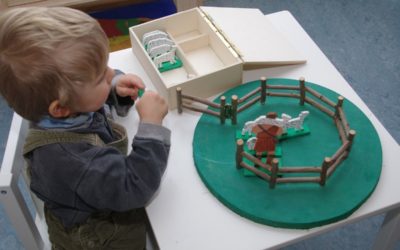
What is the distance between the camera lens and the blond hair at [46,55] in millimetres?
711

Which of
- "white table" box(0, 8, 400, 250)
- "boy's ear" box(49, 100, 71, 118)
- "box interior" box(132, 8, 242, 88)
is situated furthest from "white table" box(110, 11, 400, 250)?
"boy's ear" box(49, 100, 71, 118)

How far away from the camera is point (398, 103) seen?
1788 mm

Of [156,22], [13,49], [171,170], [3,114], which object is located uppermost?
[13,49]

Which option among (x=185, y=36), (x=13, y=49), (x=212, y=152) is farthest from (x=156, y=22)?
(x=13, y=49)

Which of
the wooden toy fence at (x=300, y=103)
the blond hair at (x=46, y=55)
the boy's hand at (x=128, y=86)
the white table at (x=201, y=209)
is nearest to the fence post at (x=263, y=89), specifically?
the wooden toy fence at (x=300, y=103)

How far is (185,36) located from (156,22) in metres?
0.08

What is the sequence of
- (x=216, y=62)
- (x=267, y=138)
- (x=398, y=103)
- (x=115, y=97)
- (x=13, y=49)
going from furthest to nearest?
(x=398, y=103) < (x=216, y=62) < (x=115, y=97) < (x=267, y=138) < (x=13, y=49)

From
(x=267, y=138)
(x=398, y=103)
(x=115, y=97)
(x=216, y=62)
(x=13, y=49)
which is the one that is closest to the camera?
(x=13, y=49)

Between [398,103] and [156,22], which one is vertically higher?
[156,22]

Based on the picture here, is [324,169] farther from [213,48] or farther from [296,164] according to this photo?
[213,48]

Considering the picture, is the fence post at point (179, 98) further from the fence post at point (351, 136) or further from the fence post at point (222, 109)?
the fence post at point (351, 136)

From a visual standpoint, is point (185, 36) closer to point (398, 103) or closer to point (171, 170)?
point (171, 170)

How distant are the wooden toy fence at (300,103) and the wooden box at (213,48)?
0.06 metres

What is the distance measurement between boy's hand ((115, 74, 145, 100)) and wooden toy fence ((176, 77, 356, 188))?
0.09 metres
